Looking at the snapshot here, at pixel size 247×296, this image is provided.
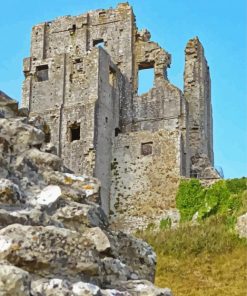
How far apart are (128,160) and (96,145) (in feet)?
6.39

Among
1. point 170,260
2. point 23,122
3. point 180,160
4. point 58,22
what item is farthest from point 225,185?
point 23,122

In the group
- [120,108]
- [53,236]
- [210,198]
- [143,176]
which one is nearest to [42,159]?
[53,236]

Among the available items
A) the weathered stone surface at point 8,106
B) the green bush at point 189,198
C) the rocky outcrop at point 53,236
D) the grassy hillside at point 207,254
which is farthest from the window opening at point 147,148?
the rocky outcrop at point 53,236

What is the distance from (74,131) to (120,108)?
3.28 meters

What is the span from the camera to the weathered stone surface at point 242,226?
23.4 metres

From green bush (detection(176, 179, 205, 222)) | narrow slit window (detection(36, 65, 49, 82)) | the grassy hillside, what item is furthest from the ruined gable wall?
the grassy hillside

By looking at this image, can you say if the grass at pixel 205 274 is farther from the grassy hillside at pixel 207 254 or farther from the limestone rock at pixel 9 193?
the limestone rock at pixel 9 193

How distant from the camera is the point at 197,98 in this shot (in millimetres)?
37688

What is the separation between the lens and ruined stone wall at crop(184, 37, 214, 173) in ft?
122

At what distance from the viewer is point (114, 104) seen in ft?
117

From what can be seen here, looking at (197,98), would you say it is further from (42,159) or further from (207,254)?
(42,159)

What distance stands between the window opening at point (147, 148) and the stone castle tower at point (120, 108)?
0.15 feet

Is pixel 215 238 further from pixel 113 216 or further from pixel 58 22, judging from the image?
pixel 58 22

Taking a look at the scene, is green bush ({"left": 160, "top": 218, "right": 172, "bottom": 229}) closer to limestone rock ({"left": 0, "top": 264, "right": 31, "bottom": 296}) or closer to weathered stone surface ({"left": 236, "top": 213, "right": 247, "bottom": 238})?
weathered stone surface ({"left": 236, "top": 213, "right": 247, "bottom": 238})
